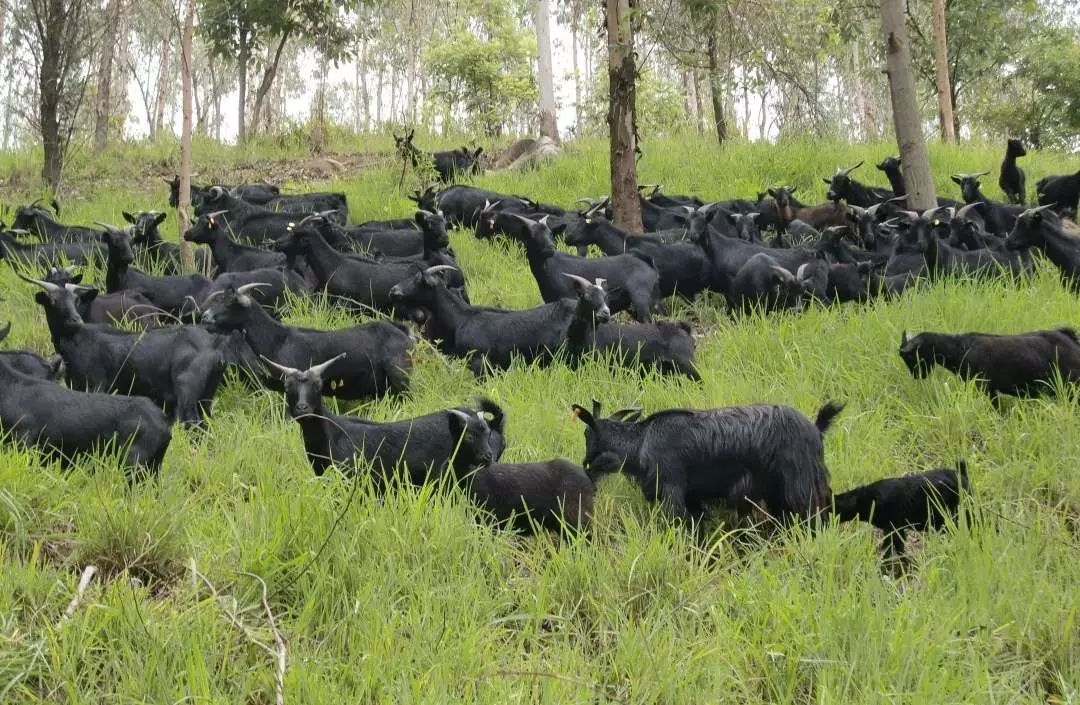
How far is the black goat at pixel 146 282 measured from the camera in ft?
33.2

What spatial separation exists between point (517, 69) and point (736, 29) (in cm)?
1867

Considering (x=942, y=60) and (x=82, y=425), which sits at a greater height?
(x=942, y=60)

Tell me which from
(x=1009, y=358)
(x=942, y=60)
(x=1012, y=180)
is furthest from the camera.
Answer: (x=942, y=60)

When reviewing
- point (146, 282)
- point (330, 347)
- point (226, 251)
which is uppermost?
point (226, 251)

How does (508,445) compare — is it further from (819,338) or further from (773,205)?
(773,205)

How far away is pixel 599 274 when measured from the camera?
1054cm

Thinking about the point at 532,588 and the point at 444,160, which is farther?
the point at 444,160

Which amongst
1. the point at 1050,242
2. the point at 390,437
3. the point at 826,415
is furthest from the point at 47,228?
→ the point at 1050,242

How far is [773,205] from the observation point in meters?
13.9

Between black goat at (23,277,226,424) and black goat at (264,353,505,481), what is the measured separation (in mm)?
1890

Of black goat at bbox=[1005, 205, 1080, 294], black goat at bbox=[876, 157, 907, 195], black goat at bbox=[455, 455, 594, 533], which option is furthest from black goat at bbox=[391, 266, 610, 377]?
black goat at bbox=[876, 157, 907, 195]

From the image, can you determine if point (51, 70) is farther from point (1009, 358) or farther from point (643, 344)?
point (1009, 358)

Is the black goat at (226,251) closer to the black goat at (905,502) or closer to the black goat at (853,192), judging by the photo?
the black goat at (853,192)

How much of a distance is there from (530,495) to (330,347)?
3063 mm
